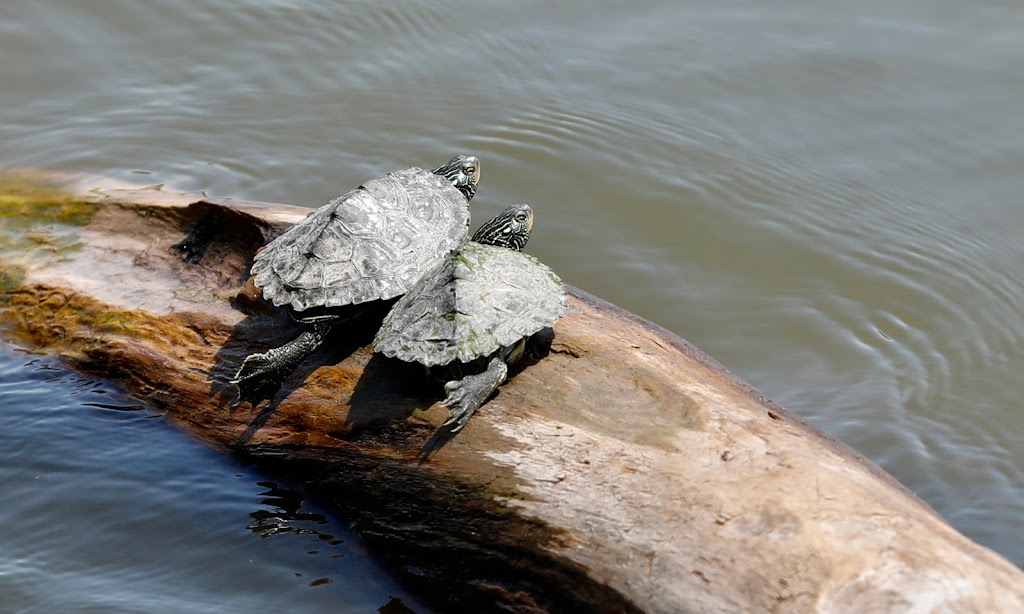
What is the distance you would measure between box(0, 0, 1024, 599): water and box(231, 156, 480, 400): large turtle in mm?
1630

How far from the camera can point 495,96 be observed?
6961 millimetres

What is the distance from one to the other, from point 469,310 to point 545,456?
0.65m

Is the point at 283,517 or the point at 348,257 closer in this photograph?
the point at 283,517

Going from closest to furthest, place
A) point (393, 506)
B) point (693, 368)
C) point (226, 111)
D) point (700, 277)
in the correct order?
point (393, 506) < point (693, 368) < point (700, 277) < point (226, 111)

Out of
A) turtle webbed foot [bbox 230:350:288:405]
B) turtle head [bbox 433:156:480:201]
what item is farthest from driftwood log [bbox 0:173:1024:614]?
turtle head [bbox 433:156:480:201]

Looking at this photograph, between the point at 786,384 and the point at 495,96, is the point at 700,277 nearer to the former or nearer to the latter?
the point at 786,384

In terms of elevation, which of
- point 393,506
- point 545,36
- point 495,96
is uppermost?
point 545,36

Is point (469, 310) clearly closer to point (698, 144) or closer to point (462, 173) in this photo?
point (462, 173)

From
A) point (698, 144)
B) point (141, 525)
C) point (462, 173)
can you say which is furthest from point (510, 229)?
point (698, 144)

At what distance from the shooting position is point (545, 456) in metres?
3.15

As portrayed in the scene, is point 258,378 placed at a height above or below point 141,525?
above

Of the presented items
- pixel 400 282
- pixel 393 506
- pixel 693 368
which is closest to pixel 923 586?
pixel 693 368

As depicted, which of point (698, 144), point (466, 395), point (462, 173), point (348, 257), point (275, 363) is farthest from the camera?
point (698, 144)

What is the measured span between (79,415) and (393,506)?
1543 mm
